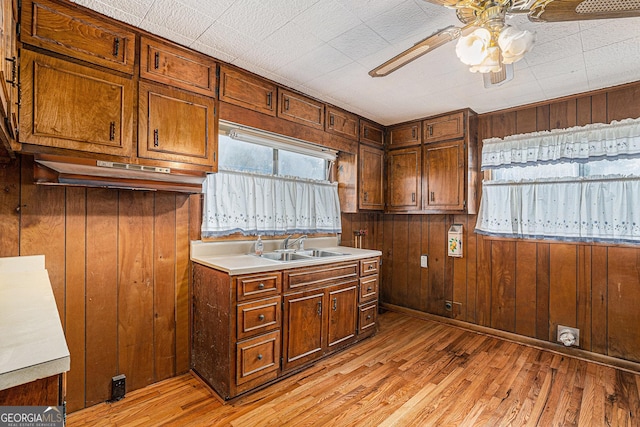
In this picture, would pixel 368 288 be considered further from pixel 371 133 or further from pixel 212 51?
pixel 212 51

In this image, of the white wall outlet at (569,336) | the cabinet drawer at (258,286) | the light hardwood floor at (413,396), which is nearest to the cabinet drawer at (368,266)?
the light hardwood floor at (413,396)

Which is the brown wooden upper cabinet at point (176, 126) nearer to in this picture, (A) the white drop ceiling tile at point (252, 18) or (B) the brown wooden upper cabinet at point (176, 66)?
(B) the brown wooden upper cabinet at point (176, 66)

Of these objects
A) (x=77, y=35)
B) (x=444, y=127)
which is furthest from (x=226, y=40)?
(x=444, y=127)

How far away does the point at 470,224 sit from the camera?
3.58 m

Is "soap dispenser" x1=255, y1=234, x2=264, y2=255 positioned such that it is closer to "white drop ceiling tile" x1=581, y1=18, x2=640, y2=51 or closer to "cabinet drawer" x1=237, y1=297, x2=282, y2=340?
"cabinet drawer" x1=237, y1=297, x2=282, y2=340

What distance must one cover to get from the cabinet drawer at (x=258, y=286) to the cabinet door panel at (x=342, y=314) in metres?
0.61

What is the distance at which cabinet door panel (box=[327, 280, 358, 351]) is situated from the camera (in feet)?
9.17

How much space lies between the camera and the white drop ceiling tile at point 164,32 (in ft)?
6.36

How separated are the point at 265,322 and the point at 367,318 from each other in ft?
4.25

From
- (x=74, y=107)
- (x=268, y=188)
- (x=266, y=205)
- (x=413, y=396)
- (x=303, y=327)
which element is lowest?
(x=413, y=396)

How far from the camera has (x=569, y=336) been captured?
114 inches

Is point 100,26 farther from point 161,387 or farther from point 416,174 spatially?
point 416,174

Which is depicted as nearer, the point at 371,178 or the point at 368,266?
the point at 368,266

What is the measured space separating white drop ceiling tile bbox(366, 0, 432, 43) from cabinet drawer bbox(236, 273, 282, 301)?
1807 millimetres
